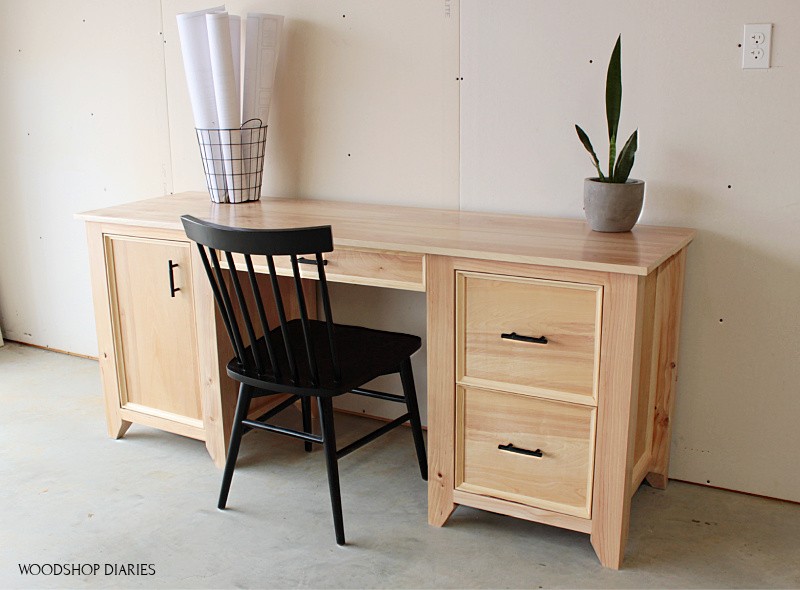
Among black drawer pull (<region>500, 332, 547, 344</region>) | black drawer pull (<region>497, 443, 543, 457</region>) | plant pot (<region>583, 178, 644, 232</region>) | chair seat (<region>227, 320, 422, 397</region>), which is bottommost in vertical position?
black drawer pull (<region>497, 443, 543, 457</region>)

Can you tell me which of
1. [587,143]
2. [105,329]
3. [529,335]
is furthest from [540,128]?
[105,329]

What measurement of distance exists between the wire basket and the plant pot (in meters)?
1.06

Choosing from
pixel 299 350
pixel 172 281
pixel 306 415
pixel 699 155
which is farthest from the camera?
pixel 306 415

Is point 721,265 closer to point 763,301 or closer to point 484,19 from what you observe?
point 763,301

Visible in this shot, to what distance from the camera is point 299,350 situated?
2215mm

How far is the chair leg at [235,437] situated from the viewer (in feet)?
7.08

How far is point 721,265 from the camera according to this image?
2123 millimetres

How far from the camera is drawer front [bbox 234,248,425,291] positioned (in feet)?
6.51

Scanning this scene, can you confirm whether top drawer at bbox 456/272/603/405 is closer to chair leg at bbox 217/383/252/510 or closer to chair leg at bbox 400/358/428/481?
chair leg at bbox 400/358/428/481

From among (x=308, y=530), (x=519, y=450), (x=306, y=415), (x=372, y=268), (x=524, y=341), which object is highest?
(x=372, y=268)

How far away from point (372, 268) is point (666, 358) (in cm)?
80

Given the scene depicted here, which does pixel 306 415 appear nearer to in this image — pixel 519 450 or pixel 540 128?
pixel 519 450

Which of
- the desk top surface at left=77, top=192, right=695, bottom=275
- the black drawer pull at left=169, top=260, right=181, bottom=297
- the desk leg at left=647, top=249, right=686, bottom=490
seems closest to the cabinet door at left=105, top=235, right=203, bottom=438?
the black drawer pull at left=169, top=260, right=181, bottom=297

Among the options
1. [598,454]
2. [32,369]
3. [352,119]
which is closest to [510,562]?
[598,454]
